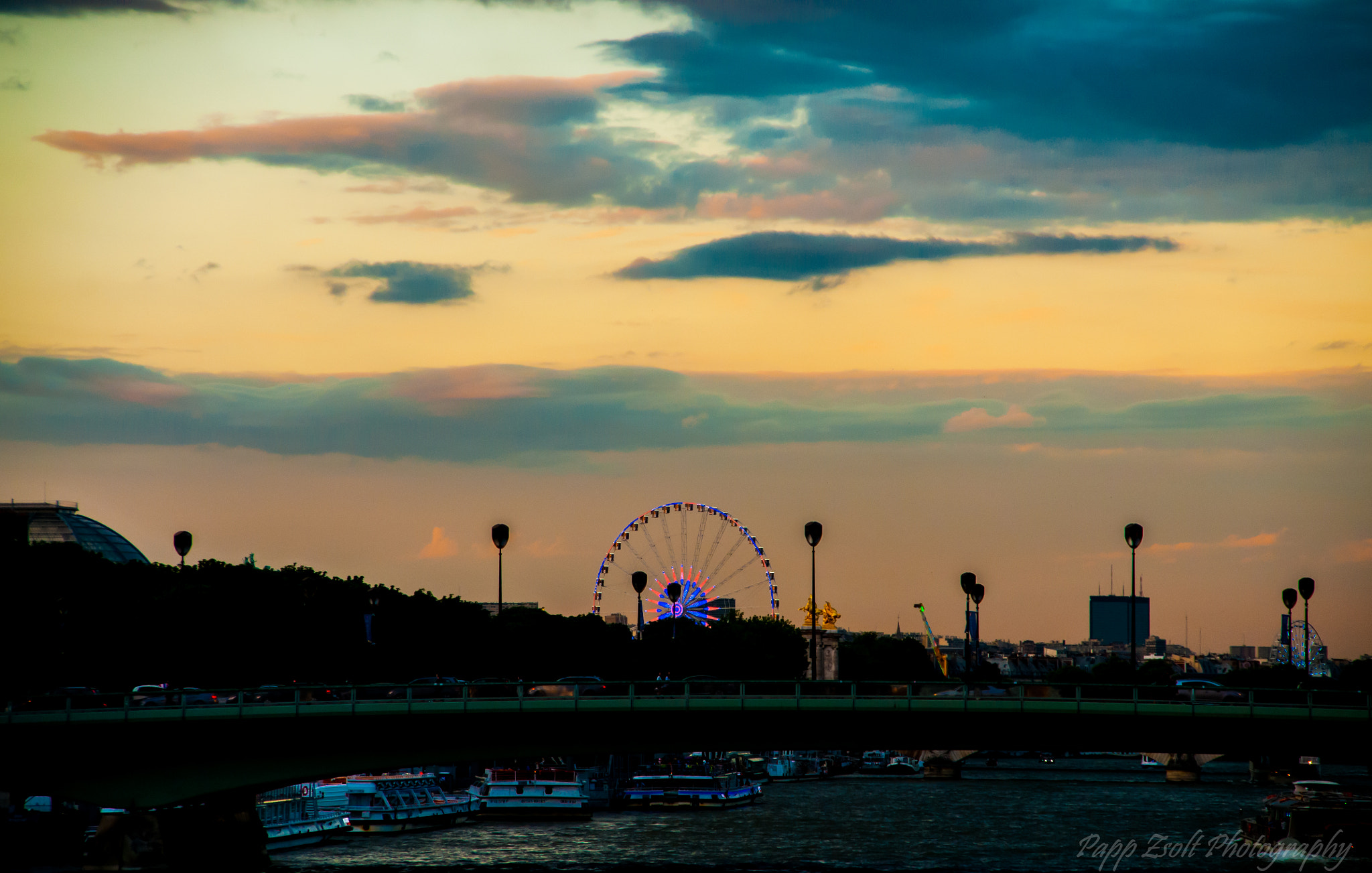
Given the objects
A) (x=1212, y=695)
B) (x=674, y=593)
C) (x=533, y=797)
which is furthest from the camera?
(x=674, y=593)

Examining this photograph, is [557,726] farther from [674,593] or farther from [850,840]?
[674,593]

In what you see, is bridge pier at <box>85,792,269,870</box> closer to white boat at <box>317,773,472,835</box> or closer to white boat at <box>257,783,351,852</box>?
white boat at <box>257,783,351,852</box>

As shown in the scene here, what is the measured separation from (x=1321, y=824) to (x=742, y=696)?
3468 centimetres

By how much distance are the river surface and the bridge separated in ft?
28.1

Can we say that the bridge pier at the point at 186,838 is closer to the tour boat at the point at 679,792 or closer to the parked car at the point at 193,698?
the parked car at the point at 193,698

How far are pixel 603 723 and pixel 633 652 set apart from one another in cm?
10503

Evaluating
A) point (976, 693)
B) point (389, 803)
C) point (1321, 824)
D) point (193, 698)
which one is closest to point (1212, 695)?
point (976, 693)

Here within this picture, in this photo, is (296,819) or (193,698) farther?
(296,819)

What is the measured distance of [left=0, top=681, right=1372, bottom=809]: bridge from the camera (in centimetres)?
7794

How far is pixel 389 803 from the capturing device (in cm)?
11250

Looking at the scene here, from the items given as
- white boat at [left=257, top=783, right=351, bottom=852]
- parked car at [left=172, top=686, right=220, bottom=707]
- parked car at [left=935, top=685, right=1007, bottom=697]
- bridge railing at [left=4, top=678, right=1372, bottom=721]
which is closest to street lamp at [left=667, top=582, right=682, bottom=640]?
white boat at [left=257, top=783, right=351, bottom=852]

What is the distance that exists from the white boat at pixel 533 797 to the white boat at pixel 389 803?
4.79m

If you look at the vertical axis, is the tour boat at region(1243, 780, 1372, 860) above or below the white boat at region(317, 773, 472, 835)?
above

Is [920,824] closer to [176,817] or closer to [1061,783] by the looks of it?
[176,817]
